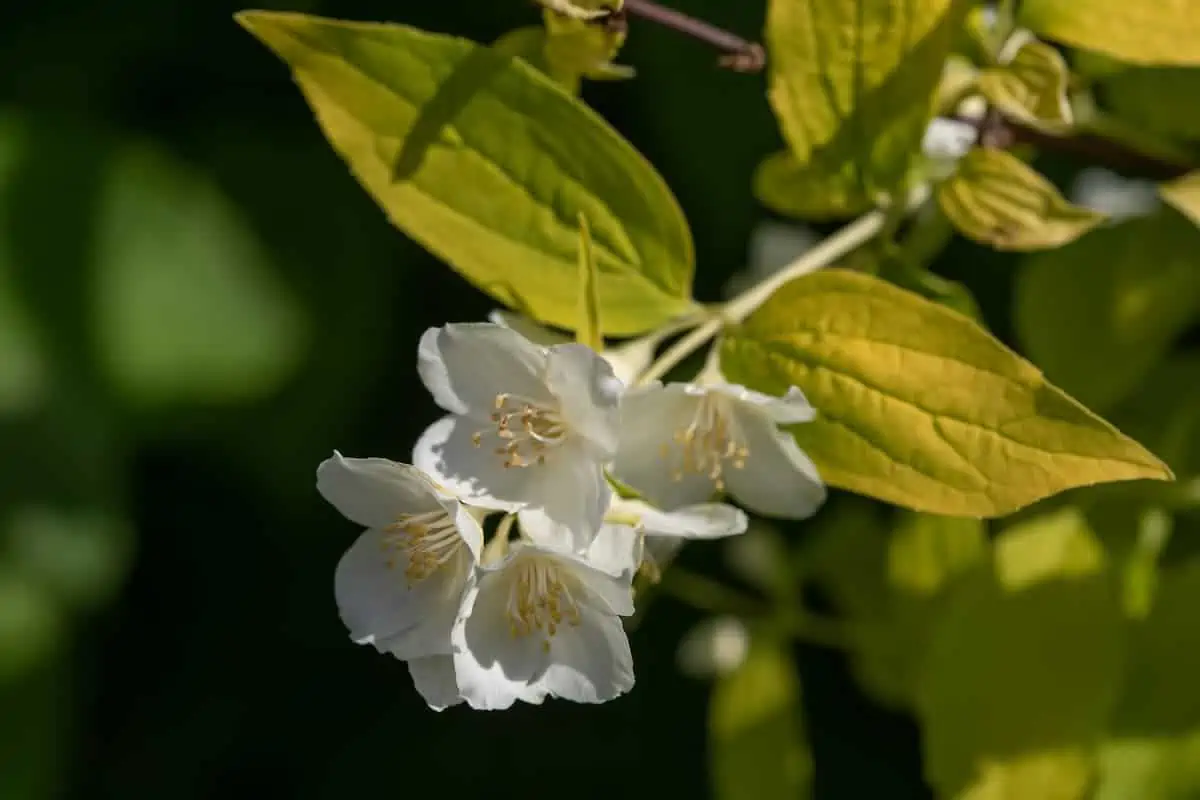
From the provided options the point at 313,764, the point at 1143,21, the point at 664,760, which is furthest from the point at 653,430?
the point at 313,764

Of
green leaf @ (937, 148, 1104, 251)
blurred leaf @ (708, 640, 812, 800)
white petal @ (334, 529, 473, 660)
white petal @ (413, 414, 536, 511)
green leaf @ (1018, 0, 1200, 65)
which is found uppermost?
green leaf @ (1018, 0, 1200, 65)

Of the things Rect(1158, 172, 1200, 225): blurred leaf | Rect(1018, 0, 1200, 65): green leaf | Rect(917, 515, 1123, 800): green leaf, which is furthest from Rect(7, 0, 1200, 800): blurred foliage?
Rect(1018, 0, 1200, 65): green leaf

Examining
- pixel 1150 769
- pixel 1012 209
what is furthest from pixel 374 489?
pixel 1150 769

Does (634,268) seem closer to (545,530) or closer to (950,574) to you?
(545,530)

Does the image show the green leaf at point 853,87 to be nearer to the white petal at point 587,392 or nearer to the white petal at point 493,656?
the white petal at point 587,392

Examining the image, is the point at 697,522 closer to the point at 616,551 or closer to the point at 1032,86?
the point at 616,551

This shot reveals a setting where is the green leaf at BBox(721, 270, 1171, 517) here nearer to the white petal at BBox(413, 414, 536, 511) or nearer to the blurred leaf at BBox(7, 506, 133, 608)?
the white petal at BBox(413, 414, 536, 511)

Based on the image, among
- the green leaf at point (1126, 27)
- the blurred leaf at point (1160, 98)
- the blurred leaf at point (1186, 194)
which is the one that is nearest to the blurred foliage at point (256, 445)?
the blurred leaf at point (1160, 98)
